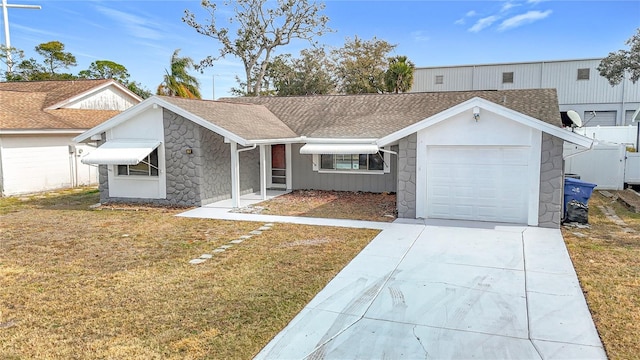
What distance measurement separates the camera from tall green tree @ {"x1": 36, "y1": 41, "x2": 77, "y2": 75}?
4712 centimetres

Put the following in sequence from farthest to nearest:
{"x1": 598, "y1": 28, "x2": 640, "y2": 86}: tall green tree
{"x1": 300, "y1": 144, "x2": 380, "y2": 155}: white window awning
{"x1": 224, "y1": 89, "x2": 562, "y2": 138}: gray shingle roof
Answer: {"x1": 598, "y1": 28, "x2": 640, "y2": 86}: tall green tree, {"x1": 224, "y1": 89, "x2": 562, "y2": 138}: gray shingle roof, {"x1": 300, "y1": 144, "x2": 380, "y2": 155}: white window awning

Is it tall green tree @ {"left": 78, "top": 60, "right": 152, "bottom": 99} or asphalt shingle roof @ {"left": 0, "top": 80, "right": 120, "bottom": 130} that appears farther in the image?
tall green tree @ {"left": 78, "top": 60, "right": 152, "bottom": 99}

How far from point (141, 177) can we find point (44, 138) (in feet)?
25.9

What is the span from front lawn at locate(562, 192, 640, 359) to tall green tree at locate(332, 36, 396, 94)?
95.9ft

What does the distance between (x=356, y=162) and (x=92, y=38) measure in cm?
3053

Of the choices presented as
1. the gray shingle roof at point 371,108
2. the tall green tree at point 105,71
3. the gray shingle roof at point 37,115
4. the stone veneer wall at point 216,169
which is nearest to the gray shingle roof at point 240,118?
the stone veneer wall at point 216,169

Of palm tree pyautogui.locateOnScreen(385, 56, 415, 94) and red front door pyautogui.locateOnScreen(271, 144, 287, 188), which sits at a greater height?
palm tree pyautogui.locateOnScreen(385, 56, 415, 94)

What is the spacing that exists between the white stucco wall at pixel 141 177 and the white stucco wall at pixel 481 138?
9.54m

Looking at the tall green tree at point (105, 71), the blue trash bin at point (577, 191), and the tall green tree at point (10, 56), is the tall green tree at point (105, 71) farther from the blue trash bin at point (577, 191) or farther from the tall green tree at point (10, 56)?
the blue trash bin at point (577, 191)

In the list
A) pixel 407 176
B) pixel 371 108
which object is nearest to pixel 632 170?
pixel 371 108

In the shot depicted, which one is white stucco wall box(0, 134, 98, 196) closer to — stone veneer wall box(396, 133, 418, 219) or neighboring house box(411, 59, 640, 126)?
stone veneer wall box(396, 133, 418, 219)

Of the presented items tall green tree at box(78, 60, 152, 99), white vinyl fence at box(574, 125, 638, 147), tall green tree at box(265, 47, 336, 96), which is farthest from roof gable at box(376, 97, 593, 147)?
tall green tree at box(78, 60, 152, 99)

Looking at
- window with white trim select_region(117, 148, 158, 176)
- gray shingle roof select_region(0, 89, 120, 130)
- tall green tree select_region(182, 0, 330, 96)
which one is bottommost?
window with white trim select_region(117, 148, 158, 176)

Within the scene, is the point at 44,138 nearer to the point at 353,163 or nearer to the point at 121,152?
the point at 121,152
